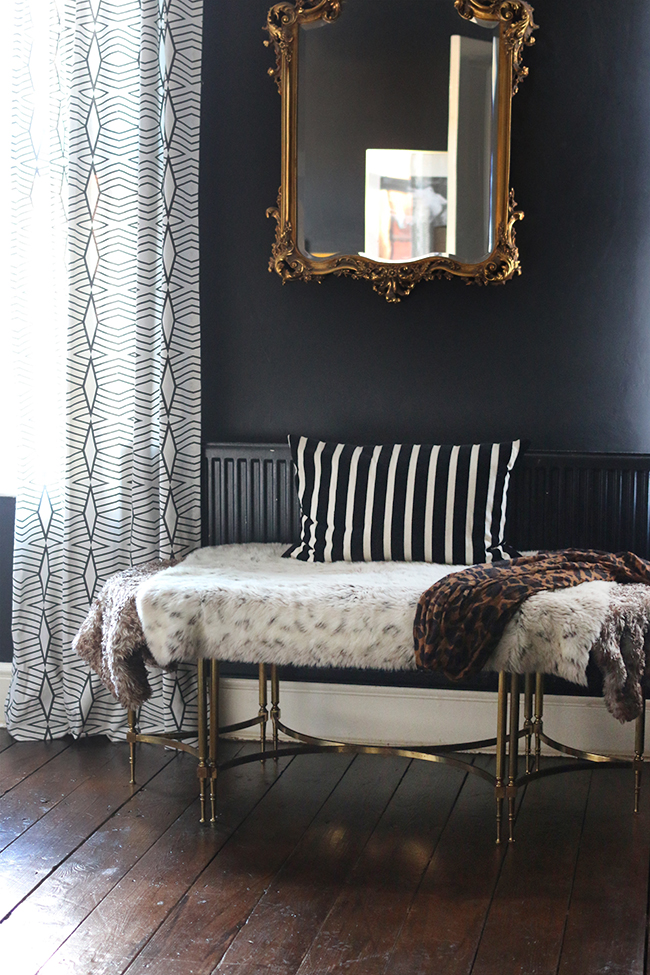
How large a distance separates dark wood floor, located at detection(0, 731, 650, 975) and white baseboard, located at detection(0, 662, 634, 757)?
0.13 meters

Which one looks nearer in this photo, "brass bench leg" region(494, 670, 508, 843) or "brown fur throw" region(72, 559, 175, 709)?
"brass bench leg" region(494, 670, 508, 843)

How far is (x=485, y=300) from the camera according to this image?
288 centimetres

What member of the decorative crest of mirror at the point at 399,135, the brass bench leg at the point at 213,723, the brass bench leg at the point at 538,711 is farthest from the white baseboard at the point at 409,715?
the decorative crest of mirror at the point at 399,135

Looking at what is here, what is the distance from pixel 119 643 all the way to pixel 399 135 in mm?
1687

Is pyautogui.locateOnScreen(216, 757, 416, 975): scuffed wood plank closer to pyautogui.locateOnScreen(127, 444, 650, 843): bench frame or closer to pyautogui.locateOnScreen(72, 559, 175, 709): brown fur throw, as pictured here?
pyautogui.locateOnScreen(127, 444, 650, 843): bench frame

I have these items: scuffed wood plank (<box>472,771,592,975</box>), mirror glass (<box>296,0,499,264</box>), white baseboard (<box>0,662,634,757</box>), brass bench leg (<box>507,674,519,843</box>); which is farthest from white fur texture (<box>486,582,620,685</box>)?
mirror glass (<box>296,0,499,264</box>)

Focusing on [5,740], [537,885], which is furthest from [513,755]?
[5,740]

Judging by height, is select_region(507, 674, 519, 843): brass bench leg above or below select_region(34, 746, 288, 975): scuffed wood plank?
above

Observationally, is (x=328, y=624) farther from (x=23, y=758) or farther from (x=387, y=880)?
(x=23, y=758)

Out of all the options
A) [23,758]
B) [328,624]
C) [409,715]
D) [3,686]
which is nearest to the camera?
[328,624]

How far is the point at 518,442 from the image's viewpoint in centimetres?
272

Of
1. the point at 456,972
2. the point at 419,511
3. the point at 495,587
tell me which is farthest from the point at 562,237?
the point at 456,972

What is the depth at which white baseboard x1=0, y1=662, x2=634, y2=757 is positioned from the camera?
9.27ft

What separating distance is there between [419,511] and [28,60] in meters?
1.83
